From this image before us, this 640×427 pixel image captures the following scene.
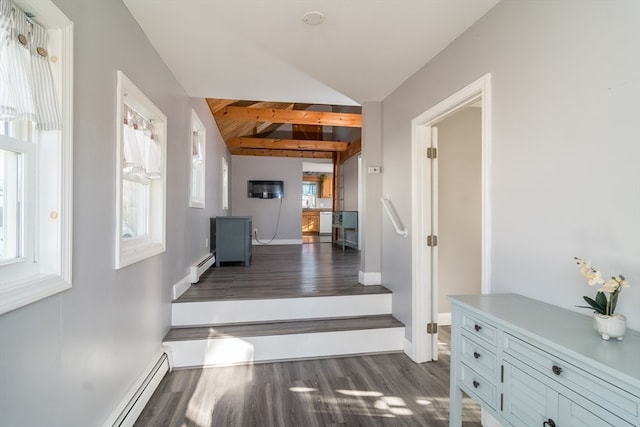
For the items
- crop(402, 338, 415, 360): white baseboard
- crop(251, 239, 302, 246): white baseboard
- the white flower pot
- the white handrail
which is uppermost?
the white handrail

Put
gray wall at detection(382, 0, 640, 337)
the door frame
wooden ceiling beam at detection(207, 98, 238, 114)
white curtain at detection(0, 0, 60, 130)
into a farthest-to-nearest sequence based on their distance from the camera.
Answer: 1. wooden ceiling beam at detection(207, 98, 238, 114)
2. the door frame
3. gray wall at detection(382, 0, 640, 337)
4. white curtain at detection(0, 0, 60, 130)

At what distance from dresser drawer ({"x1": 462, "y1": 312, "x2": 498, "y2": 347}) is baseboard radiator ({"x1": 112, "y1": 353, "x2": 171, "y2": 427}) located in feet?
6.23

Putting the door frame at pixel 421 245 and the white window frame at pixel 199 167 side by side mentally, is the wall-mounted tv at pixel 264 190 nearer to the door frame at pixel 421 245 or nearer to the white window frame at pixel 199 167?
the white window frame at pixel 199 167

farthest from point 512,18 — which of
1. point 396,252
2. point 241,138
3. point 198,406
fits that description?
point 241,138

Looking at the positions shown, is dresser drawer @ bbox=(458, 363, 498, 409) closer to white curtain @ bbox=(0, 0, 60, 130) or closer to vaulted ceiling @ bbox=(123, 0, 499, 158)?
vaulted ceiling @ bbox=(123, 0, 499, 158)

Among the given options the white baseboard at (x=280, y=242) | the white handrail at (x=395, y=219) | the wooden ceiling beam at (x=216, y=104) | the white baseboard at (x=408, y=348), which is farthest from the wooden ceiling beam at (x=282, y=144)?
the white baseboard at (x=408, y=348)

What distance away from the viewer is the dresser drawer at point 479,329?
132cm

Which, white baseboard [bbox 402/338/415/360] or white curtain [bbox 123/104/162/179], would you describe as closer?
white curtain [bbox 123/104/162/179]

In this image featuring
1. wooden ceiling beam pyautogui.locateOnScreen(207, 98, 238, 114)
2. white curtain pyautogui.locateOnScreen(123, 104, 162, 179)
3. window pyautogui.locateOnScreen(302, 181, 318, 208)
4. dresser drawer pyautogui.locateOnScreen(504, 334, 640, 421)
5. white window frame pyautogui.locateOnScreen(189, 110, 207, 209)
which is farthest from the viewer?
window pyautogui.locateOnScreen(302, 181, 318, 208)

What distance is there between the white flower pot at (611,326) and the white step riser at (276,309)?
84.2 inches

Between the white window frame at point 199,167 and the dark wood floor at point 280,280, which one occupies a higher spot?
the white window frame at point 199,167

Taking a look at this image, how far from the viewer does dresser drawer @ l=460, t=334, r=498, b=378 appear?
52.4 inches

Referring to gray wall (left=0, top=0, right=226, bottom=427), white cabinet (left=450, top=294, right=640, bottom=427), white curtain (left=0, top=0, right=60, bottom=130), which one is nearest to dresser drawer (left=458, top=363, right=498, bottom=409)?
white cabinet (left=450, top=294, right=640, bottom=427)

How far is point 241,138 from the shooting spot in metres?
6.86
